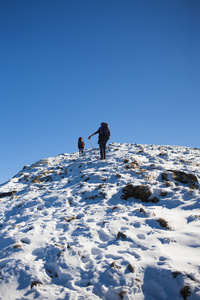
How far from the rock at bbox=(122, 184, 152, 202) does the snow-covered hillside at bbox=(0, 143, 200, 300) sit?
42 mm

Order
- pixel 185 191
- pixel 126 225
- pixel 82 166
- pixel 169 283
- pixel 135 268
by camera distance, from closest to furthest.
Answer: pixel 169 283, pixel 135 268, pixel 126 225, pixel 185 191, pixel 82 166

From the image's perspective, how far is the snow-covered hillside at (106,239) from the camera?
3.27m

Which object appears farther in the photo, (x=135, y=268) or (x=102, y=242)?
(x=102, y=242)

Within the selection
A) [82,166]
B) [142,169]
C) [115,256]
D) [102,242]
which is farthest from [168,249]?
[82,166]

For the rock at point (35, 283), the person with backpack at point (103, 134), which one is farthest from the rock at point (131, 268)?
the person with backpack at point (103, 134)

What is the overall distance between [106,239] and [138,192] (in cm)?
287

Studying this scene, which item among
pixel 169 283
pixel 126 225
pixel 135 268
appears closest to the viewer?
pixel 169 283

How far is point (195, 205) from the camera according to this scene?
6.09 m

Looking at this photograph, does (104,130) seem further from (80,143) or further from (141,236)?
(141,236)

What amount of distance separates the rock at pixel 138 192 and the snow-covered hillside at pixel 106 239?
4 cm

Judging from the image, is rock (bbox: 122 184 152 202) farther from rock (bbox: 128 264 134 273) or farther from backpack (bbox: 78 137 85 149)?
backpack (bbox: 78 137 85 149)

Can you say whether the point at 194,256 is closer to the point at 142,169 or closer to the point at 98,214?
the point at 98,214

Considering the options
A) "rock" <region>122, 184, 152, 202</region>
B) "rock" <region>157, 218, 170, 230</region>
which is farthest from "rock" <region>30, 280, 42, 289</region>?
"rock" <region>122, 184, 152, 202</region>

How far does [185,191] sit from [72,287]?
564cm
